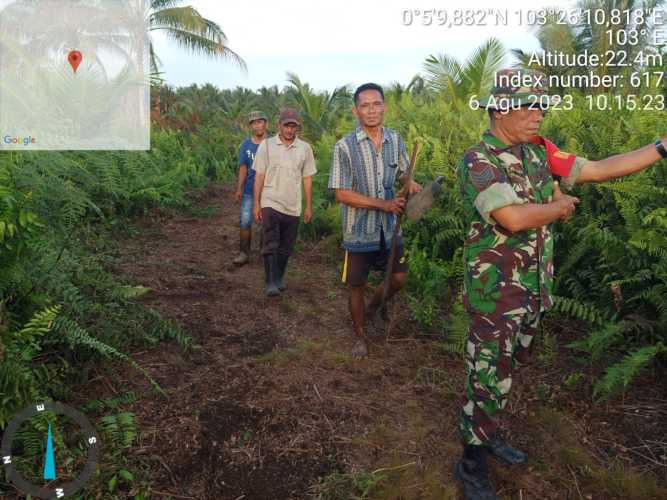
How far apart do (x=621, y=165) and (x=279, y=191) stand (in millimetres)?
3525

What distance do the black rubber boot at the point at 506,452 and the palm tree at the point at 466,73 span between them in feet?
22.9

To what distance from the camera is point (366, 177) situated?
3848mm

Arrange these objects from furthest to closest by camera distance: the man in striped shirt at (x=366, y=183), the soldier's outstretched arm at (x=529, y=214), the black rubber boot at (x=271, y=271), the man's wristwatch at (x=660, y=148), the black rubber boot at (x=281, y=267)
Answer: the black rubber boot at (x=281, y=267)
the black rubber boot at (x=271, y=271)
the man in striped shirt at (x=366, y=183)
the man's wristwatch at (x=660, y=148)
the soldier's outstretched arm at (x=529, y=214)

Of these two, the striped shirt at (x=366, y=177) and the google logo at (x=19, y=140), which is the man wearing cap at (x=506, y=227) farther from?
the google logo at (x=19, y=140)

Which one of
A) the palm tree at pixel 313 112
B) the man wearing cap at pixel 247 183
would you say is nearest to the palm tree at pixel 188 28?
the palm tree at pixel 313 112

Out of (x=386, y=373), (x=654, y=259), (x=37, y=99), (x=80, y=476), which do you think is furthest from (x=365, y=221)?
(x=37, y=99)

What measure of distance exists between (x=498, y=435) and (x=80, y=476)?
2.17 meters

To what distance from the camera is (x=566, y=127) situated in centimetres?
527

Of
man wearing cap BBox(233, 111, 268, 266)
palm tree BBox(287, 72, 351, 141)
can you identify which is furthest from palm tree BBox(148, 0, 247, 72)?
man wearing cap BBox(233, 111, 268, 266)

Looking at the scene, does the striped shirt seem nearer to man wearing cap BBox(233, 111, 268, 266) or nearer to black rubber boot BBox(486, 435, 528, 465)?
→ black rubber boot BBox(486, 435, 528, 465)

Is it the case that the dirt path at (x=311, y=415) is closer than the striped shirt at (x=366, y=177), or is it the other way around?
the dirt path at (x=311, y=415)

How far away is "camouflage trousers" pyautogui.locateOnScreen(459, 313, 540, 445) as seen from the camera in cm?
242

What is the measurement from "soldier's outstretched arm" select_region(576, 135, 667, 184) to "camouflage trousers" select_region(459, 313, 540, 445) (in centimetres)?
75

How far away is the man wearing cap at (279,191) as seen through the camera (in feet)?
17.8
